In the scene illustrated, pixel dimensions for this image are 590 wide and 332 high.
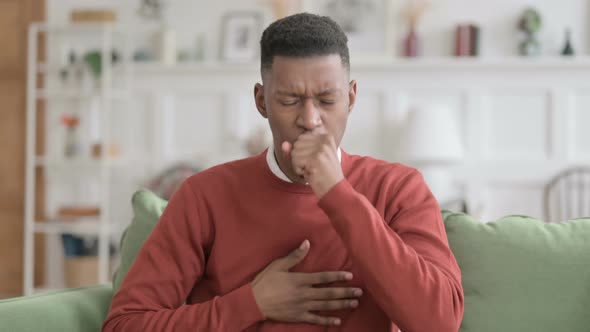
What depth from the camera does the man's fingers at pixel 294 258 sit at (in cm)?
137

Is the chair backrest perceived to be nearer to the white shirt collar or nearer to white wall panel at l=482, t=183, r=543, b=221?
white wall panel at l=482, t=183, r=543, b=221

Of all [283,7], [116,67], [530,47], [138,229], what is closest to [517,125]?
[530,47]

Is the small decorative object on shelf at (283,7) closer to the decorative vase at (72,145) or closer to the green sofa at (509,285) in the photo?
the decorative vase at (72,145)

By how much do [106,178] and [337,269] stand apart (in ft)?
12.8

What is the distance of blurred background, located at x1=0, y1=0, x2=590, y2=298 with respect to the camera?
4.68 metres

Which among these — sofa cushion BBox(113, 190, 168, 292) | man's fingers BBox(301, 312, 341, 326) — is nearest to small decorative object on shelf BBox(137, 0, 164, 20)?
sofa cushion BBox(113, 190, 168, 292)

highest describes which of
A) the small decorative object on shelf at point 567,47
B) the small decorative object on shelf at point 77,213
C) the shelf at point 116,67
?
the small decorative object on shelf at point 567,47

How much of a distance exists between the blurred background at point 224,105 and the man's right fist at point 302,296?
3.10 m

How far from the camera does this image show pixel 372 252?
1246 millimetres

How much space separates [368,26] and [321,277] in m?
3.80

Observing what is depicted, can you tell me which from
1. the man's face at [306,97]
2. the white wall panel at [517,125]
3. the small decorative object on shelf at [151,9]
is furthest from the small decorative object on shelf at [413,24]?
the man's face at [306,97]

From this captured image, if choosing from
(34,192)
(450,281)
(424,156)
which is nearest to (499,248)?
(450,281)

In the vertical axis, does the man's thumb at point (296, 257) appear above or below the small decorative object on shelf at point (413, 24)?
below

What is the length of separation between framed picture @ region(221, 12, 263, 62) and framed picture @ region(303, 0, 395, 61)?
45 cm
